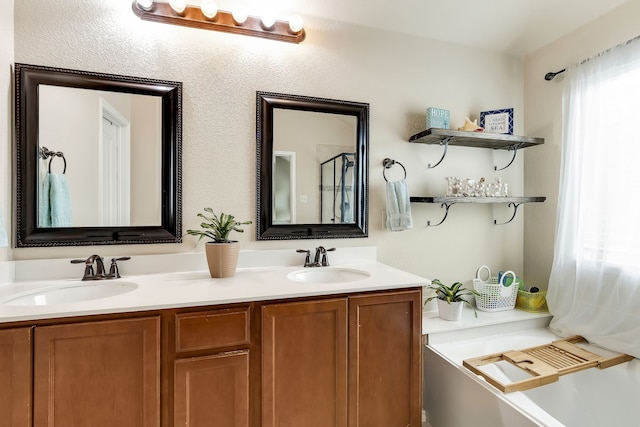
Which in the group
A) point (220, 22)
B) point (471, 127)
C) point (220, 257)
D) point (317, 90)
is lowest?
point (220, 257)

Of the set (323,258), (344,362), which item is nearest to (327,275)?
(323,258)

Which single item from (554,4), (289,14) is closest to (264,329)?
(289,14)

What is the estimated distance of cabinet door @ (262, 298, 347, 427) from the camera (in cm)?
131

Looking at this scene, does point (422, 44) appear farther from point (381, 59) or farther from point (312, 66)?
point (312, 66)

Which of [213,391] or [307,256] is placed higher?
[307,256]

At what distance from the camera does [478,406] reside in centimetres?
152

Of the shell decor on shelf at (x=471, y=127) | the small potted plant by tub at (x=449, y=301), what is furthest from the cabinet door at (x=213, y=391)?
the shell decor on shelf at (x=471, y=127)

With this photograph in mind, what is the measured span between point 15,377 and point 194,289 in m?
0.59

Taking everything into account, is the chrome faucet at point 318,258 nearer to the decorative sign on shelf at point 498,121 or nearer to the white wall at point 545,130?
the decorative sign on shelf at point 498,121

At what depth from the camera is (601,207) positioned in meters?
1.83

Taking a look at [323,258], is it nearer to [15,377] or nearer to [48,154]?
[15,377]

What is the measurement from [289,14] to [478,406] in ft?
7.53

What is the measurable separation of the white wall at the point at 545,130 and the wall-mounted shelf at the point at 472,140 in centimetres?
15

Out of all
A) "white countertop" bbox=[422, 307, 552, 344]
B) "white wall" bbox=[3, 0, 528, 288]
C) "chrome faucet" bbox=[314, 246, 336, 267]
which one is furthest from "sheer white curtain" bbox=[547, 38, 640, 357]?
"chrome faucet" bbox=[314, 246, 336, 267]
